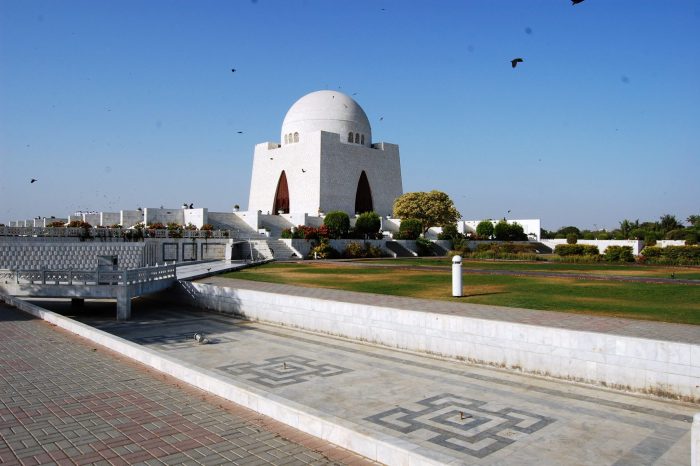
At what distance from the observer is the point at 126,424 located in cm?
551

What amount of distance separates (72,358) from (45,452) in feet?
13.3

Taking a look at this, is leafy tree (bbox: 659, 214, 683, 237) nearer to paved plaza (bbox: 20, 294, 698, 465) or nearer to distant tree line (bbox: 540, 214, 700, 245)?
distant tree line (bbox: 540, 214, 700, 245)

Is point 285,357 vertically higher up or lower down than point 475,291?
lower down

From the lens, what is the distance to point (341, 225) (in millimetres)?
36375

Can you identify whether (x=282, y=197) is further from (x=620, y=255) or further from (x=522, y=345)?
(x=522, y=345)

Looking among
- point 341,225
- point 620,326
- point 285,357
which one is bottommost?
point 285,357

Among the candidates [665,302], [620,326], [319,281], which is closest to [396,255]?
[319,281]

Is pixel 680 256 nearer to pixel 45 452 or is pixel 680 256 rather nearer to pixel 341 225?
pixel 341 225

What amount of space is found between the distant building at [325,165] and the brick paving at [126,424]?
3950cm

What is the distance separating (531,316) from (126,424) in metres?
6.85

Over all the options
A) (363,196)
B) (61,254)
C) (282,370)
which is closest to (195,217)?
(363,196)

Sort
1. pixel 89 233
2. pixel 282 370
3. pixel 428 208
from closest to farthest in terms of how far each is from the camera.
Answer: pixel 282 370 < pixel 89 233 < pixel 428 208

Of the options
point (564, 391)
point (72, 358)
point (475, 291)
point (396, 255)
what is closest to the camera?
point (564, 391)

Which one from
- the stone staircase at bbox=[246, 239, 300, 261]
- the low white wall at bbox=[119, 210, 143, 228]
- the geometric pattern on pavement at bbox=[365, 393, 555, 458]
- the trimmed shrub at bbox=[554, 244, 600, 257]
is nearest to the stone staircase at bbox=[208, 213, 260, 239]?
the low white wall at bbox=[119, 210, 143, 228]
